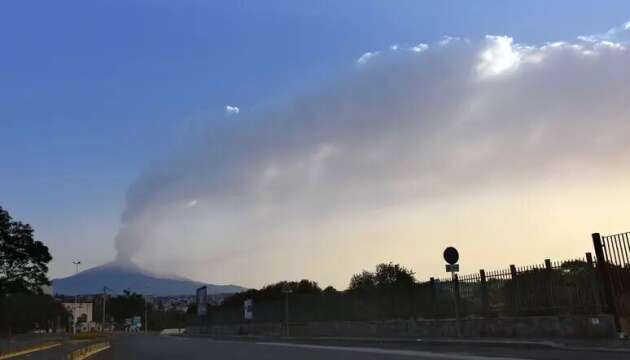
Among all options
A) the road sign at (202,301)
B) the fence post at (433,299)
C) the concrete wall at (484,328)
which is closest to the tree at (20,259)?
the road sign at (202,301)

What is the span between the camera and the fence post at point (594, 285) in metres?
20.0

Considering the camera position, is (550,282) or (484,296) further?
(484,296)

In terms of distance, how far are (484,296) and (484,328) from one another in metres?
1.22

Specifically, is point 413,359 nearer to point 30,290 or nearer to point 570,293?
point 570,293

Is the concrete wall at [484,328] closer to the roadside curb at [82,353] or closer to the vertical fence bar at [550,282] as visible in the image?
the vertical fence bar at [550,282]

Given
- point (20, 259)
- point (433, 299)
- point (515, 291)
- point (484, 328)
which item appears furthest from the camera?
point (20, 259)

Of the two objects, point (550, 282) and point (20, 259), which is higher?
point (20, 259)

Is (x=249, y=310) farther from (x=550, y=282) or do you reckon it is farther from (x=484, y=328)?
(x=550, y=282)

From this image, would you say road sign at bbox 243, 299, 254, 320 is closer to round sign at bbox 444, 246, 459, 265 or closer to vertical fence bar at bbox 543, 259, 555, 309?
round sign at bbox 444, 246, 459, 265

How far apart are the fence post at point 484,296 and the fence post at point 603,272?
17.9 feet

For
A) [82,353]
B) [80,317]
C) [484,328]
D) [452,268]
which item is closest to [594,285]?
[484,328]

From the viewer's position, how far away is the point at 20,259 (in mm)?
82062

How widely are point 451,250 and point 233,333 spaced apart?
129 feet

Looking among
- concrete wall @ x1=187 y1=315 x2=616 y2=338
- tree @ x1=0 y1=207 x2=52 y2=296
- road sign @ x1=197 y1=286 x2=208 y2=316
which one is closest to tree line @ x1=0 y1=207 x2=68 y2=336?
tree @ x1=0 y1=207 x2=52 y2=296
